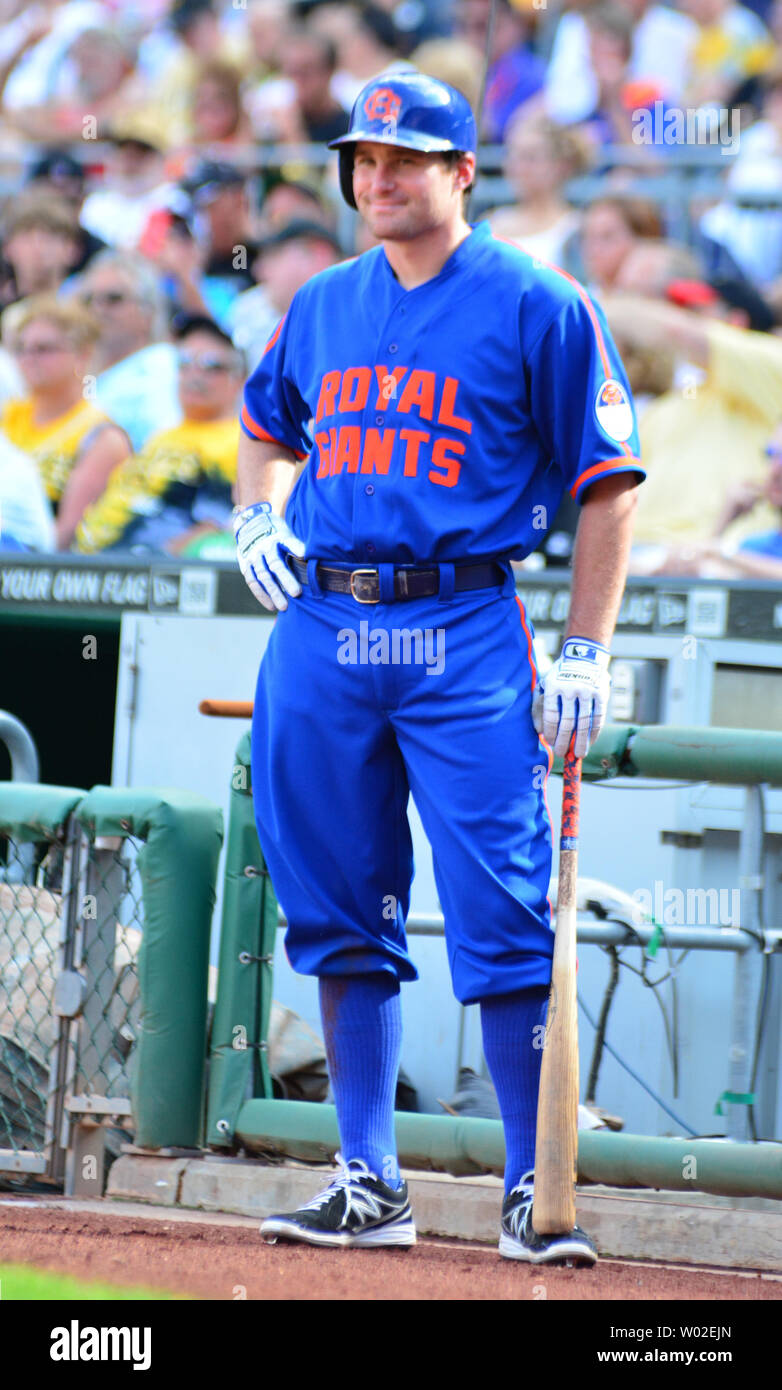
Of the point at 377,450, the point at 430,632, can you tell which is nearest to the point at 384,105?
the point at 377,450

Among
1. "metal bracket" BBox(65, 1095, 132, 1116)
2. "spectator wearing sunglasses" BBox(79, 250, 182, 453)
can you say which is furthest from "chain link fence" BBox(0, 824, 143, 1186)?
"spectator wearing sunglasses" BBox(79, 250, 182, 453)

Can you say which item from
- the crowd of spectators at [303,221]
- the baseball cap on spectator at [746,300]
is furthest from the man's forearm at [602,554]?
the baseball cap on spectator at [746,300]

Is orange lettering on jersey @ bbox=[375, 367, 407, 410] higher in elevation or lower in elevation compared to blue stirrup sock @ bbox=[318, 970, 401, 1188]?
higher

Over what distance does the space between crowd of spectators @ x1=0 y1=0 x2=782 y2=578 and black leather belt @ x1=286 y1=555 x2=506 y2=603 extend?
3132mm

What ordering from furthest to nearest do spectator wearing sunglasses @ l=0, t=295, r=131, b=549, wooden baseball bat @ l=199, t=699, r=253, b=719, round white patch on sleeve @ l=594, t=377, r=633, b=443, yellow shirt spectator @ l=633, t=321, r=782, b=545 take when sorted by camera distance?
1. spectator wearing sunglasses @ l=0, t=295, r=131, b=549
2. yellow shirt spectator @ l=633, t=321, r=782, b=545
3. wooden baseball bat @ l=199, t=699, r=253, b=719
4. round white patch on sleeve @ l=594, t=377, r=633, b=443

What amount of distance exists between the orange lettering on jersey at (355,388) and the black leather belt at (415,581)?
26cm

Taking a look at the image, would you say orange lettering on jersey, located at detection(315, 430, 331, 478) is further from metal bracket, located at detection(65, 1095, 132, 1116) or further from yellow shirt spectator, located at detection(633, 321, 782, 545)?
yellow shirt spectator, located at detection(633, 321, 782, 545)

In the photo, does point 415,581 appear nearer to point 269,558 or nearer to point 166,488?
point 269,558

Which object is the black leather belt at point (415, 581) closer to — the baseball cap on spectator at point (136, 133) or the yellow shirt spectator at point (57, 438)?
the yellow shirt spectator at point (57, 438)

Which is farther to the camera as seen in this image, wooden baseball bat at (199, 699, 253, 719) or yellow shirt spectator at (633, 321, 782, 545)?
yellow shirt spectator at (633, 321, 782, 545)

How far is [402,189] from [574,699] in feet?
2.74

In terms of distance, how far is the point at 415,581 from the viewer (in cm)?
273

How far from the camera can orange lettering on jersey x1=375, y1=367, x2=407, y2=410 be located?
275 cm

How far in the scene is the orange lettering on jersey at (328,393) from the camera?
2824 millimetres
